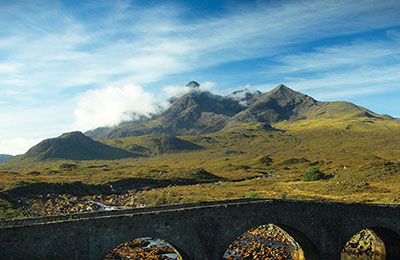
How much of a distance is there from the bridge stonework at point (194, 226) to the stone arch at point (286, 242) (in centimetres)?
91

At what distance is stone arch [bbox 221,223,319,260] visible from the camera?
29906 mm

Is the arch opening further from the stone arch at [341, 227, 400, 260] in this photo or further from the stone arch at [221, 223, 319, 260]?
the stone arch at [341, 227, 400, 260]

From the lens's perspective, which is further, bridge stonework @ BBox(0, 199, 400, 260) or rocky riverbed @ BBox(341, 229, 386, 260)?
rocky riverbed @ BBox(341, 229, 386, 260)

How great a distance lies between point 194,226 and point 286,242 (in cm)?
2037

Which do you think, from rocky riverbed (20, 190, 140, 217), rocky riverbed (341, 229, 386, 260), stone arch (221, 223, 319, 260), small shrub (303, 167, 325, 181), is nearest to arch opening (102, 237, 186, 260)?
stone arch (221, 223, 319, 260)

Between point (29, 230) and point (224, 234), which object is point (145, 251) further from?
point (29, 230)

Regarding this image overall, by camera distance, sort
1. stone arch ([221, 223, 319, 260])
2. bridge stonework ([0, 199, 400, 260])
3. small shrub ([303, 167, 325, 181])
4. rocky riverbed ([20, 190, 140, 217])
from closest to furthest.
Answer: bridge stonework ([0, 199, 400, 260]) → stone arch ([221, 223, 319, 260]) → rocky riverbed ([20, 190, 140, 217]) → small shrub ([303, 167, 325, 181])

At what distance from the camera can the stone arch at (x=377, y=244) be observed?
32469 mm

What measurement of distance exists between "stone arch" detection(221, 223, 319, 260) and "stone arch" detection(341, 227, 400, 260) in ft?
12.4

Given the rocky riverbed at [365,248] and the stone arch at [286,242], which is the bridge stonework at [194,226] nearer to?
the stone arch at [286,242]

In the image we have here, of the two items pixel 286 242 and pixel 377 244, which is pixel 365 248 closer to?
pixel 377 244

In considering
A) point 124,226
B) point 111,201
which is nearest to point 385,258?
point 124,226

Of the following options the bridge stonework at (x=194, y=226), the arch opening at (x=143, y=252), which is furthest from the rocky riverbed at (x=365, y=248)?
the arch opening at (x=143, y=252)

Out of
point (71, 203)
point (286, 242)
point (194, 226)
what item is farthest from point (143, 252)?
point (71, 203)
